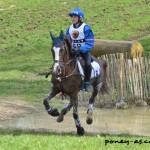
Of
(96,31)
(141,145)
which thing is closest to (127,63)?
(141,145)

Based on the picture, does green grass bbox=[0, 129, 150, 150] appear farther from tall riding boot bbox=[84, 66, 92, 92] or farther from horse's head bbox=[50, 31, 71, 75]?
tall riding boot bbox=[84, 66, 92, 92]

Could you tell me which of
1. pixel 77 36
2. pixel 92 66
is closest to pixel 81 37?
pixel 77 36

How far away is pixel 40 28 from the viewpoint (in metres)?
32.9

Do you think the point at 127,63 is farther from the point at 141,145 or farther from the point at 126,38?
the point at 126,38

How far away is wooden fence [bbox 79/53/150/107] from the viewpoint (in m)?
16.2

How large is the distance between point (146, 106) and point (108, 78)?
1410 millimetres

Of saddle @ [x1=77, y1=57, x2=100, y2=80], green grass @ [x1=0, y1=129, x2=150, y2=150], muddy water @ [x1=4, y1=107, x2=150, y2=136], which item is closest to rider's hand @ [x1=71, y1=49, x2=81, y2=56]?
saddle @ [x1=77, y1=57, x2=100, y2=80]

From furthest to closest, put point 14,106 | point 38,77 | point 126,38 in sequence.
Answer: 1. point 126,38
2. point 38,77
3. point 14,106

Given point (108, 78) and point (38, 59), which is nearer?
point (108, 78)

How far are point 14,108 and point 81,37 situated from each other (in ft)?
13.7

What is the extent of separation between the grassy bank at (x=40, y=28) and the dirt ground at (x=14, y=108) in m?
2.08

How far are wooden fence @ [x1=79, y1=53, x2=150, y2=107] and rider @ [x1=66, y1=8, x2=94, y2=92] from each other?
4.57m

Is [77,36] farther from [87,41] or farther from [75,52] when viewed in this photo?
[75,52]

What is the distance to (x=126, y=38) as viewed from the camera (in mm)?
28844
